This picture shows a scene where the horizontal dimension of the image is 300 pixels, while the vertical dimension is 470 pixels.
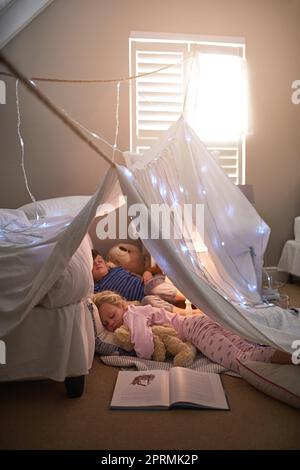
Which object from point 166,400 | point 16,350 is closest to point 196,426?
point 166,400

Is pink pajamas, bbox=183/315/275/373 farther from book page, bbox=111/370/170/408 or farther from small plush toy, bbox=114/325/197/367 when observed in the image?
book page, bbox=111/370/170/408

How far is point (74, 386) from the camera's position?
1.43 meters

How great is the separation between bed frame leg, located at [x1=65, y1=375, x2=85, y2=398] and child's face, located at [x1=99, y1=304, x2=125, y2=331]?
0.51 meters

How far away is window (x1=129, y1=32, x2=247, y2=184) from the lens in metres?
2.86

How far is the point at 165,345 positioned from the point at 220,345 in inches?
10.1

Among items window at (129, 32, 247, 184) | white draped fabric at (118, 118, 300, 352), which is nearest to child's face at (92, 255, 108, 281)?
white draped fabric at (118, 118, 300, 352)

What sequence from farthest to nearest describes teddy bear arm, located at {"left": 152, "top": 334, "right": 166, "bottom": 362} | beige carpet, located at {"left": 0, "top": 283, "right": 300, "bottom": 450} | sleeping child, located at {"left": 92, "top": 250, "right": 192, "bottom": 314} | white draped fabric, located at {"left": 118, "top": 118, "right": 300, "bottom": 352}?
sleeping child, located at {"left": 92, "top": 250, "right": 192, "bottom": 314} → white draped fabric, located at {"left": 118, "top": 118, "right": 300, "bottom": 352} → teddy bear arm, located at {"left": 152, "top": 334, "right": 166, "bottom": 362} → beige carpet, located at {"left": 0, "top": 283, "right": 300, "bottom": 450}

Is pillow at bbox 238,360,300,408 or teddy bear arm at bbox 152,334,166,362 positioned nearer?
pillow at bbox 238,360,300,408

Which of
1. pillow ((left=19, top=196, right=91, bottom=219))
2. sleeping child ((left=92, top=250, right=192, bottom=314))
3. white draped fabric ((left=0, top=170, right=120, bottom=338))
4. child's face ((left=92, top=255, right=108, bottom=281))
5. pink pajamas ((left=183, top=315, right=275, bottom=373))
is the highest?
pillow ((left=19, top=196, right=91, bottom=219))

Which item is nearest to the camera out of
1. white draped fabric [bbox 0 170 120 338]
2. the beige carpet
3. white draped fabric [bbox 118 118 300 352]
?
the beige carpet

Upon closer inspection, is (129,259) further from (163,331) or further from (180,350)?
(180,350)

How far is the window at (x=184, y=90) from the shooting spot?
2861mm

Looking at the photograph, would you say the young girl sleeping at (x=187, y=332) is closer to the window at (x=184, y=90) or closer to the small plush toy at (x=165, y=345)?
the small plush toy at (x=165, y=345)

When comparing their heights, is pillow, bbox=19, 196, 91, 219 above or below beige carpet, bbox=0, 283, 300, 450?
above
